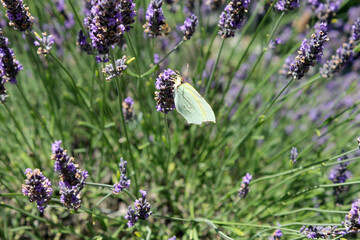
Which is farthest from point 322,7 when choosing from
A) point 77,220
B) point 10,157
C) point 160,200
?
point 10,157

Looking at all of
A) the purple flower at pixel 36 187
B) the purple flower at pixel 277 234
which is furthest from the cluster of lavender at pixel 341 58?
the purple flower at pixel 36 187

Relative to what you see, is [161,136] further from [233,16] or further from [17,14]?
[17,14]

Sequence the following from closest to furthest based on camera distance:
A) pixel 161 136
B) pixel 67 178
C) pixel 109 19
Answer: pixel 109 19 → pixel 67 178 → pixel 161 136

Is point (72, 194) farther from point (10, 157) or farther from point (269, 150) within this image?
point (269, 150)

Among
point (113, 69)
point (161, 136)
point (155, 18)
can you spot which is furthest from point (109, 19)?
point (161, 136)

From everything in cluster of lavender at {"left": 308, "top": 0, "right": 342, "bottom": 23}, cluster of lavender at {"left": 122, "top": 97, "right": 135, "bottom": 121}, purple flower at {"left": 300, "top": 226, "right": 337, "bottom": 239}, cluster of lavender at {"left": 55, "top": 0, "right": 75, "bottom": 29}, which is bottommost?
purple flower at {"left": 300, "top": 226, "right": 337, "bottom": 239}

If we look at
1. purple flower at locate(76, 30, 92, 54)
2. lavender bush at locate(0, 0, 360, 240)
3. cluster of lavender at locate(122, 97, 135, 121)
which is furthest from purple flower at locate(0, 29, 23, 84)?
cluster of lavender at locate(122, 97, 135, 121)

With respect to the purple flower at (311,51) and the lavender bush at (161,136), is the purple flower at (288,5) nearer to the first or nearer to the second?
the lavender bush at (161,136)

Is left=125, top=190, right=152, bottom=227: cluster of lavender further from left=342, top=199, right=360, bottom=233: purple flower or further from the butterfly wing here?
left=342, top=199, right=360, bottom=233: purple flower
